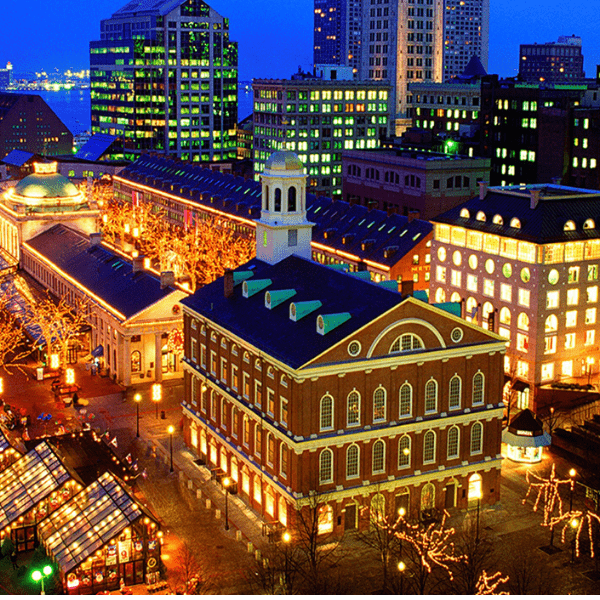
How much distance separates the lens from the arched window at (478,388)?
3093 inches

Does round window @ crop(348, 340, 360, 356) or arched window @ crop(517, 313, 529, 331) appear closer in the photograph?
round window @ crop(348, 340, 360, 356)

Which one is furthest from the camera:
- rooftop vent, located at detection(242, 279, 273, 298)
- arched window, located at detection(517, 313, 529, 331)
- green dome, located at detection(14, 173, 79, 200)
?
green dome, located at detection(14, 173, 79, 200)

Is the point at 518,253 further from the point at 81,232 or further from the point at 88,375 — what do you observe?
the point at 81,232

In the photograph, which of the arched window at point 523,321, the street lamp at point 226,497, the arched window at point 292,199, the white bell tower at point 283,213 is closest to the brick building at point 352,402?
the street lamp at point 226,497

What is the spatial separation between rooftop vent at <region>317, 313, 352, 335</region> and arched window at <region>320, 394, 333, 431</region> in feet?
16.4

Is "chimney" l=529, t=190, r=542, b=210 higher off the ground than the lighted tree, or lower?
higher

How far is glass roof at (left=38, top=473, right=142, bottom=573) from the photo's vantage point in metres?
66.8

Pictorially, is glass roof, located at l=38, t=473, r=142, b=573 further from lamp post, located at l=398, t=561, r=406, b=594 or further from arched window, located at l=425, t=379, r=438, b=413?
arched window, located at l=425, t=379, r=438, b=413

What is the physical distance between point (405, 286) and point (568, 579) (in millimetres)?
23920

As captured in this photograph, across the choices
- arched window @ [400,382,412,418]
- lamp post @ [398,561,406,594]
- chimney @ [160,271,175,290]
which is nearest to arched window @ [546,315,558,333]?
arched window @ [400,382,412,418]

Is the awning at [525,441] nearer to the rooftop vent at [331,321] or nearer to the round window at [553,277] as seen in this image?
the round window at [553,277]

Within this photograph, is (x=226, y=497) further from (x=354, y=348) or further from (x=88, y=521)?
(x=354, y=348)

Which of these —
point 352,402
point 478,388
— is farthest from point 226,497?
point 478,388

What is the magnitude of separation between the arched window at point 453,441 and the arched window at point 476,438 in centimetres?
142
